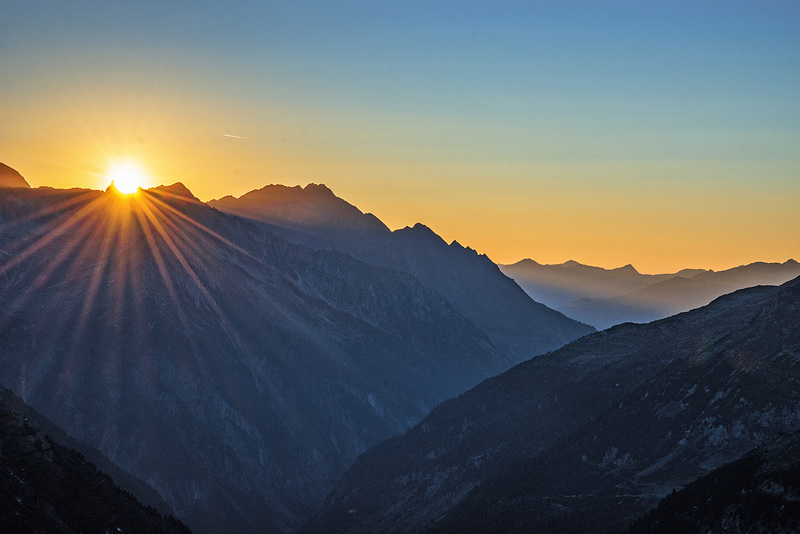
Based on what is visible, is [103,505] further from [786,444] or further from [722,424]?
[722,424]

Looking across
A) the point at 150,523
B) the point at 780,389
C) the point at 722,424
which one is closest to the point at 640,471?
the point at 722,424

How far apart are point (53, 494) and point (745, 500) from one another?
97.0 metres

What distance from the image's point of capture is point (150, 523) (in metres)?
134

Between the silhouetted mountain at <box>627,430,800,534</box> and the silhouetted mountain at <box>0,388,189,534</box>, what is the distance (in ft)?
267

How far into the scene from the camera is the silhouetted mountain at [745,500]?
119250mm

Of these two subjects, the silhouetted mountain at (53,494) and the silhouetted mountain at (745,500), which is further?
the silhouetted mountain at (745,500)

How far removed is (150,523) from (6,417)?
2650cm

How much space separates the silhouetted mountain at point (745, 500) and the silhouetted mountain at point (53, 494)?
8133 centimetres

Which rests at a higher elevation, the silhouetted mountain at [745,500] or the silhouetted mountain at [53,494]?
the silhouetted mountain at [53,494]

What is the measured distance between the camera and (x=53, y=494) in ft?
394

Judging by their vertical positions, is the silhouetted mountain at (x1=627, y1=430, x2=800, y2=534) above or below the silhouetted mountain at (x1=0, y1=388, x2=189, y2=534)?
below

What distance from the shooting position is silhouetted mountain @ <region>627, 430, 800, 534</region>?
11925cm

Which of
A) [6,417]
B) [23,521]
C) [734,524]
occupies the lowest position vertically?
[734,524]

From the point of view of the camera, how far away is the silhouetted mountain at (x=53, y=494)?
4291 inches
